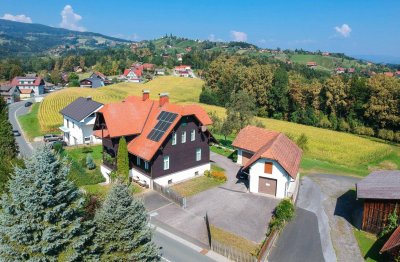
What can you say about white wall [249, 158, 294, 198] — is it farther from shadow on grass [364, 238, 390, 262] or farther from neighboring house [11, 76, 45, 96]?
neighboring house [11, 76, 45, 96]

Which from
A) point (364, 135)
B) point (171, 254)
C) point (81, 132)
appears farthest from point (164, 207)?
point (364, 135)

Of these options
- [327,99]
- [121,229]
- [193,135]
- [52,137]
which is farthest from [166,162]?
[327,99]

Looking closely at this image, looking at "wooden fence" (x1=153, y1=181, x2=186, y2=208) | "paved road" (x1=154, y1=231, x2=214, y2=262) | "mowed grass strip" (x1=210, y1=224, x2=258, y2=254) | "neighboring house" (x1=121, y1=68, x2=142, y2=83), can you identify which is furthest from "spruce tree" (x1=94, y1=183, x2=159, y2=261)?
"neighboring house" (x1=121, y1=68, x2=142, y2=83)

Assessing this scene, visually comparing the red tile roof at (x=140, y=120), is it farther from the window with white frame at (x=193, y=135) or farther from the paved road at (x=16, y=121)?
the paved road at (x=16, y=121)

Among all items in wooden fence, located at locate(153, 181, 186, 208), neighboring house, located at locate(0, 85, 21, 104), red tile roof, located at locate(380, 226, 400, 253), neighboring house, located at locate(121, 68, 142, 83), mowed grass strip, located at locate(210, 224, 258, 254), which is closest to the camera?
red tile roof, located at locate(380, 226, 400, 253)

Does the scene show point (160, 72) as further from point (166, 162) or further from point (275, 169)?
point (275, 169)

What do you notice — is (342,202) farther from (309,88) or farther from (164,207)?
(309,88)
